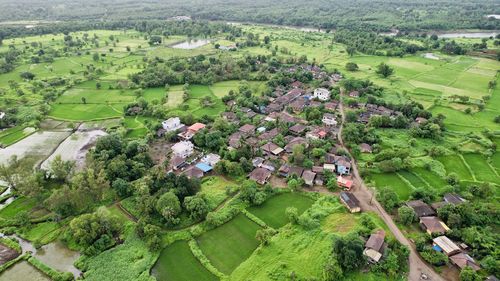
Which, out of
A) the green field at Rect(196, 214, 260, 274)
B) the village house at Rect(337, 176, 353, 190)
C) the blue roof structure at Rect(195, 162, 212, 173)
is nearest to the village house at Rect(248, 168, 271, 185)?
the blue roof structure at Rect(195, 162, 212, 173)

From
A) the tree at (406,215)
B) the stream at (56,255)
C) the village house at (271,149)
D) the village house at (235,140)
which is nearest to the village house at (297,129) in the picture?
the village house at (271,149)

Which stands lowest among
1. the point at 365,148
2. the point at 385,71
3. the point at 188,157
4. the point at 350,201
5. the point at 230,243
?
the point at 188,157

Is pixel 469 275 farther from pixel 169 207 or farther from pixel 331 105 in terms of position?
pixel 331 105

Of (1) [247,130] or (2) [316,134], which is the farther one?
(1) [247,130]

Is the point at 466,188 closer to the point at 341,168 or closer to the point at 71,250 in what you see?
the point at 341,168

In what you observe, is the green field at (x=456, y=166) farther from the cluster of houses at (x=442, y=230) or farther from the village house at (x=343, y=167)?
the village house at (x=343, y=167)

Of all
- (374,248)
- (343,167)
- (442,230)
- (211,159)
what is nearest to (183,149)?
(211,159)
